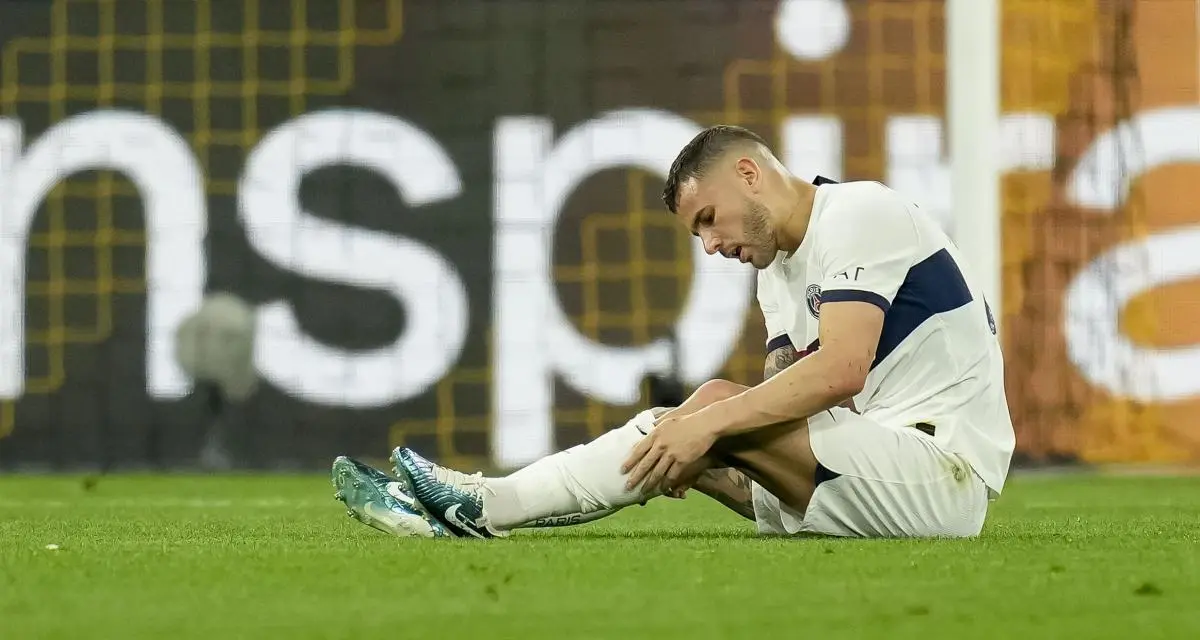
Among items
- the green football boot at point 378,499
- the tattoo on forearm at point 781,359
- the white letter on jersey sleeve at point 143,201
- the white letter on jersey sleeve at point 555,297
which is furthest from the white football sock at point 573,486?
the white letter on jersey sleeve at point 143,201

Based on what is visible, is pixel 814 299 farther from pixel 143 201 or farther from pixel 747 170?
pixel 143 201

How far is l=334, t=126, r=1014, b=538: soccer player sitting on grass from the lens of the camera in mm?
2912

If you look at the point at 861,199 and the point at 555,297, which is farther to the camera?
the point at 555,297

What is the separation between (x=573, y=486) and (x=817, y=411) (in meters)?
0.43

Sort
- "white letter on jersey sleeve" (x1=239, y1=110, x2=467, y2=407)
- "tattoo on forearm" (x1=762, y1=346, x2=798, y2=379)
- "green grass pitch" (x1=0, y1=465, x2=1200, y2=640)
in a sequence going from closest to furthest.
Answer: "green grass pitch" (x1=0, y1=465, x2=1200, y2=640), "tattoo on forearm" (x1=762, y1=346, x2=798, y2=379), "white letter on jersey sleeve" (x1=239, y1=110, x2=467, y2=407)

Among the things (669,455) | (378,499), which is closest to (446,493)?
(378,499)

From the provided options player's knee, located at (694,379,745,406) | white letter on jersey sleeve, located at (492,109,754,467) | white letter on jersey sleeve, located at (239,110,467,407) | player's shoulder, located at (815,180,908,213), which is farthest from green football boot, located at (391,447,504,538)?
white letter on jersey sleeve, located at (239,110,467,407)

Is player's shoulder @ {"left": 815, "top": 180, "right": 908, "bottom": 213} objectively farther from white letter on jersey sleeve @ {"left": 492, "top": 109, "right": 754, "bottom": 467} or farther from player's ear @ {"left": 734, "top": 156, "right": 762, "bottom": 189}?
white letter on jersey sleeve @ {"left": 492, "top": 109, "right": 754, "bottom": 467}

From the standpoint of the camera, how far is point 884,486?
299 cm

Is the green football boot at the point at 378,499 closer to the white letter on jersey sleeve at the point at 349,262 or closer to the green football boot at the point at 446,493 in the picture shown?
the green football boot at the point at 446,493

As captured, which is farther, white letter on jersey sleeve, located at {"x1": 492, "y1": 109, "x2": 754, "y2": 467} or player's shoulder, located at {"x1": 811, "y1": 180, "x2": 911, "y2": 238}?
white letter on jersey sleeve, located at {"x1": 492, "y1": 109, "x2": 754, "y2": 467}

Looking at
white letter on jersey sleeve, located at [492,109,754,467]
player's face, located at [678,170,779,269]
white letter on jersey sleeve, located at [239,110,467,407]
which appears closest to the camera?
player's face, located at [678,170,779,269]

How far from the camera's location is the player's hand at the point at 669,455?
2.89 metres

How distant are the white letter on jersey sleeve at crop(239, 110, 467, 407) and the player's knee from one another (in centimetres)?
600
